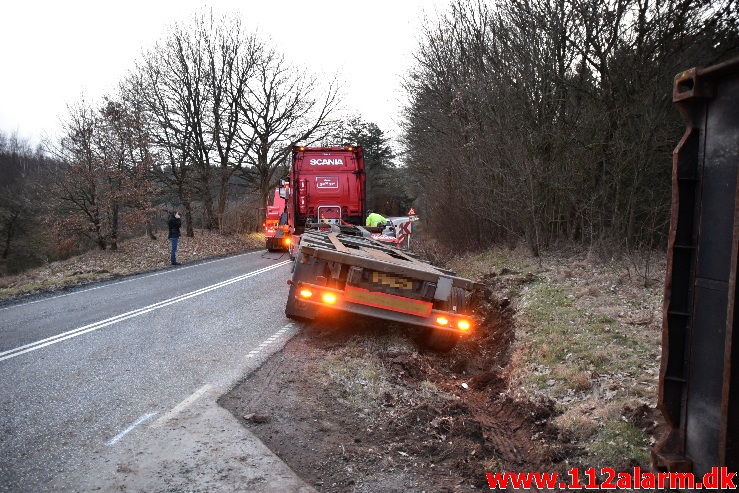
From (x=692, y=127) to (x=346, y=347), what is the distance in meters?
5.23

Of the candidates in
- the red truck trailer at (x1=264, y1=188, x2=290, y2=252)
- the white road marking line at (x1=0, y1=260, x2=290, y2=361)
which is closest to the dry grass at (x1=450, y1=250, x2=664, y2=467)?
the white road marking line at (x1=0, y1=260, x2=290, y2=361)

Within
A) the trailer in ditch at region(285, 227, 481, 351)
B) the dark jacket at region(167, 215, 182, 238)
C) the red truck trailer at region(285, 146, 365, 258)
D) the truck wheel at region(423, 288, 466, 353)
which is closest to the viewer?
the trailer in ditch at region(285, 227, 481, 351)

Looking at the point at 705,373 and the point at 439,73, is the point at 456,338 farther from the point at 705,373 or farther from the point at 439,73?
the point at 439,73

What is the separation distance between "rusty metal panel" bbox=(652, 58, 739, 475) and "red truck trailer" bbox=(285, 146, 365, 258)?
53.9 feet

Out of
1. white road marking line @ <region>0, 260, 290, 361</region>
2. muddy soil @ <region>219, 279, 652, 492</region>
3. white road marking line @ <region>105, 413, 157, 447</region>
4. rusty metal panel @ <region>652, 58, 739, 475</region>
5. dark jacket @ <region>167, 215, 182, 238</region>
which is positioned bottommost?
white road marking line @ <region>0, 260, 290, 361</region>

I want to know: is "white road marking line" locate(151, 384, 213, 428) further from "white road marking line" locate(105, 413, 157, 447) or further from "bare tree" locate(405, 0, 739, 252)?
"bare tree" locate(405, 0, 739, 252)

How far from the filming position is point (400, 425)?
15.0 feet

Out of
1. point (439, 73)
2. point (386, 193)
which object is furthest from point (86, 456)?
point (386, 193)

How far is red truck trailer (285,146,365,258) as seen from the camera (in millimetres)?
18719

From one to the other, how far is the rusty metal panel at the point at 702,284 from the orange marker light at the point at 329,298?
4884 mm

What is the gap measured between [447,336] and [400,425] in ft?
8.91

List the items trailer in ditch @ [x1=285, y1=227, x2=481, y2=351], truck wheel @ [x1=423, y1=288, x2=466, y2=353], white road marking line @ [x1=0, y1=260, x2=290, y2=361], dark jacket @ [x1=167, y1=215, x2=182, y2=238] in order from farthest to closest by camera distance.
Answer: dark jacket @ [x1=167, y1=215, x2=182, y2=238] < truck wheel @ [x1=423, y1=288, x2=466, y2=353] < white road marking line @ [x1=0, y1=260, x2=290, y2=361] < trailer in ditch @ [x1=285, y1=227, x2=481, y2=351]

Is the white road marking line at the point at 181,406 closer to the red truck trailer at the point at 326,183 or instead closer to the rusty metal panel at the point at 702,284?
the rusty metal panel at the point at 702,284

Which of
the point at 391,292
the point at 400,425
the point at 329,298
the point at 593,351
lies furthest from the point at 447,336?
the point at 400,425
